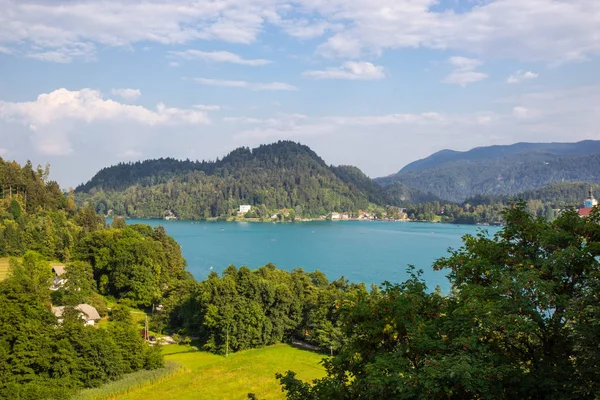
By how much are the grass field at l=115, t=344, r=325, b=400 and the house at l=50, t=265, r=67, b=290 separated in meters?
11.1

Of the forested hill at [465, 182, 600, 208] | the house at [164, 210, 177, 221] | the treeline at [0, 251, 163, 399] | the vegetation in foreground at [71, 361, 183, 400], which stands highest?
the forested hill at [465, 182, 600, 208]

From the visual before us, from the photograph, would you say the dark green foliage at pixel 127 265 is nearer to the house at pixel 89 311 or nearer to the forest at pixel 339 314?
the forest at pixel 339 314

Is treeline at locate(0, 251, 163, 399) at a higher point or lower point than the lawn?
lower

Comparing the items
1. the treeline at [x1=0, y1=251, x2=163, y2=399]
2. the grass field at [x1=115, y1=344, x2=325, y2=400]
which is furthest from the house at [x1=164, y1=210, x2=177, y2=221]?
the treeline at [x1=0, y1=251, x2=163, y2=399]

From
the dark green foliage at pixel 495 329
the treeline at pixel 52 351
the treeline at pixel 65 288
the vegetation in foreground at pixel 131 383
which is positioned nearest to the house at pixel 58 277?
the treeline at pixel 65 288

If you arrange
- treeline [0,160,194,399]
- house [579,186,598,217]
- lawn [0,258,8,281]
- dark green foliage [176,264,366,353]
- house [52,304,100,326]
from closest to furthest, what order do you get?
house [579,186,598,217]
treeline [0,160,194,399]
house [52,304,100,326]
dark green foliage [176,264,366,353]
lawn [0,258,8,281]

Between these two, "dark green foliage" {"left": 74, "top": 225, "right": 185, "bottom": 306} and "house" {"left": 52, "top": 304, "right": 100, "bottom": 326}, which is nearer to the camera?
"house" {"left": 52, "top": 304, "right": 100, "bottom": 326}

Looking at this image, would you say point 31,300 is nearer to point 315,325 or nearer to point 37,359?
point 37,359

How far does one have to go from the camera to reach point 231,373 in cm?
2589

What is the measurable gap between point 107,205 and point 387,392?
189088 mm

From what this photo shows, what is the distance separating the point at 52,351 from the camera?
21.9m

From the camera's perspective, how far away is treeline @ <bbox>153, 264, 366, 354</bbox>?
30375 millimetres

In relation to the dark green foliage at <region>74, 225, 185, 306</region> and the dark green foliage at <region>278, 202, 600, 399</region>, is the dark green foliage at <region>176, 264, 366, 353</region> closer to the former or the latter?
the dark green foliage at <region>74, 225, 185, 306</region>

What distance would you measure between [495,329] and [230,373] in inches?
831
